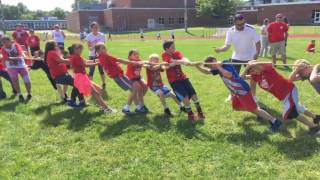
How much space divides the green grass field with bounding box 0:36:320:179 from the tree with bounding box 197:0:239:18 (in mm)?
69632

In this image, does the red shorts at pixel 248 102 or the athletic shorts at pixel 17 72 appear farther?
the athletic shorts at pixel 17 72

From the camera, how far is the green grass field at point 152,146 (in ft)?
18.0

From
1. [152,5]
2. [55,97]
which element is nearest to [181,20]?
[152,5]

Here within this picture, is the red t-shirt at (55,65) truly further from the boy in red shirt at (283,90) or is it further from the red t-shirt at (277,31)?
the red t-shirt at (277,31)

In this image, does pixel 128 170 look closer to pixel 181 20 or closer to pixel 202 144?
pixel 202 144

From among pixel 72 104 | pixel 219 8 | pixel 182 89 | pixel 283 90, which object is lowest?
pixel 72 104

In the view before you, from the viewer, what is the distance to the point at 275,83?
658 cm

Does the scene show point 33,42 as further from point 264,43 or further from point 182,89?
Answer: point 182,89

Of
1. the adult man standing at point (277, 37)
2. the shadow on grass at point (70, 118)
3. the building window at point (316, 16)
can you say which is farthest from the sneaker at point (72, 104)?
the building window at point (316, 16)

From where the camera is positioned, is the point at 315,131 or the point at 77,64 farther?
the point at 77,64

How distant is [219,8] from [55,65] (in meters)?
70.4

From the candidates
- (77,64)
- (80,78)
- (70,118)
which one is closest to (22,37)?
(77,64)

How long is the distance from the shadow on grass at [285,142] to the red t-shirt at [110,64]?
277 centimetres

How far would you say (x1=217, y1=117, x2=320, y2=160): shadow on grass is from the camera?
588 cm
